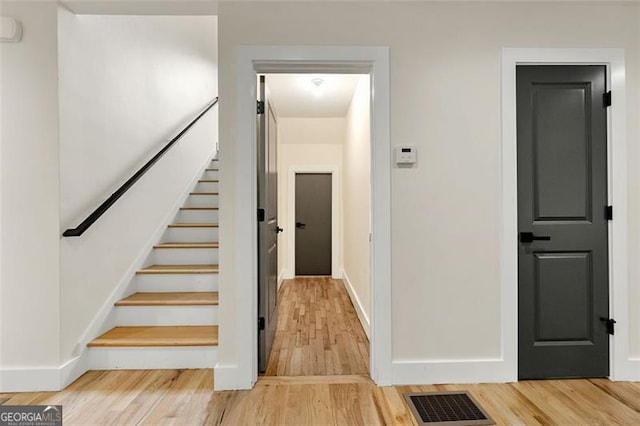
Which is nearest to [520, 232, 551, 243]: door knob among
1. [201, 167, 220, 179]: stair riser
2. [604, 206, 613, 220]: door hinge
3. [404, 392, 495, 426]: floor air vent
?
[604, 206, 613, 220]: door hinge

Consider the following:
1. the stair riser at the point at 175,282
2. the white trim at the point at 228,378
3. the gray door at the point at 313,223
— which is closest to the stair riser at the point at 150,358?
the white trim at the point at 228,378

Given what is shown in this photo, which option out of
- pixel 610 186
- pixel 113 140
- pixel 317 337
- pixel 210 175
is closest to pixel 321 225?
pixel 210 175

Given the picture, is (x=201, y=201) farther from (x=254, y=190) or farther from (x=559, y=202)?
(x=559, y=202)

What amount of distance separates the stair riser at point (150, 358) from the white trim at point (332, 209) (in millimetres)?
3636

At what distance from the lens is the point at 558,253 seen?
2.20 m

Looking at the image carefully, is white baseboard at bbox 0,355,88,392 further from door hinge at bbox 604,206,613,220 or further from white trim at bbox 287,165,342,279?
white trim at bbox 287,165,342,279

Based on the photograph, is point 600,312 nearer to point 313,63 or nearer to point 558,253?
point 558,253

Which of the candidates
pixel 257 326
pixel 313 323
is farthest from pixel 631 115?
pixel 313 323

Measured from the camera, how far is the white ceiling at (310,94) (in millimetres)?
3688

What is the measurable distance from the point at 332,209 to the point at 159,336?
12.9 ft

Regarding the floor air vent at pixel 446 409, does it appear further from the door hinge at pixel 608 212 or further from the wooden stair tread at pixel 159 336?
the door hinge at pixel 608 212

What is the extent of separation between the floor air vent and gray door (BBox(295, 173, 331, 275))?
13.4 feet

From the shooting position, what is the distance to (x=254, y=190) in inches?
84.0

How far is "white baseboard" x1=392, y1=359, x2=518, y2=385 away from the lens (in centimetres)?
214
